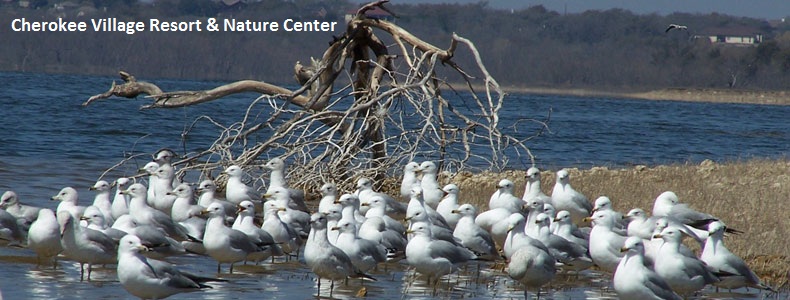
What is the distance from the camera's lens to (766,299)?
9188 millimetres

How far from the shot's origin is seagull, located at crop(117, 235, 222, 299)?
841 cm

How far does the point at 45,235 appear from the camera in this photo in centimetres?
1002

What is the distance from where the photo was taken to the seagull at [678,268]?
8.84 m

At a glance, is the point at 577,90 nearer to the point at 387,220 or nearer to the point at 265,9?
the point at 265,9

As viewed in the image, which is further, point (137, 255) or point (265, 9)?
point (265, 9)

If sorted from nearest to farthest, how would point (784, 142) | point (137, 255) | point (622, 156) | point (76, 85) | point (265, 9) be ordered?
point (137, 255)
point (622, 156)
point (784, 142)
point (76, 85)
point (265, 9)

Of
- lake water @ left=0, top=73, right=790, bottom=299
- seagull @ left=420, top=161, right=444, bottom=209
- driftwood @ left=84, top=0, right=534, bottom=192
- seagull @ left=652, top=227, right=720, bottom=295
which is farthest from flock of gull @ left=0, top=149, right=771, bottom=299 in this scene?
driftwood @ left=84, top=0, right=534, bottom=192

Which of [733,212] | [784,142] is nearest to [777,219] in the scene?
[733,212]

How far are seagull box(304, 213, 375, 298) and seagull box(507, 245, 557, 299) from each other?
1220 millimetres

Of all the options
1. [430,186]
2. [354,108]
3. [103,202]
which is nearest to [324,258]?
[103,202]

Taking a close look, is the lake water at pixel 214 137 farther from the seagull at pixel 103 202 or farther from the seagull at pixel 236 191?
the seagull at pixel 236 191

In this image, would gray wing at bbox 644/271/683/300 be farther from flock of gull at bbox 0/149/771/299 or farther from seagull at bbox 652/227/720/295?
seagull at bbox 652/227/720/295

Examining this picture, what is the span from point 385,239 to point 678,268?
262cm

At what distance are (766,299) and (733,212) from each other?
10.3 ft
